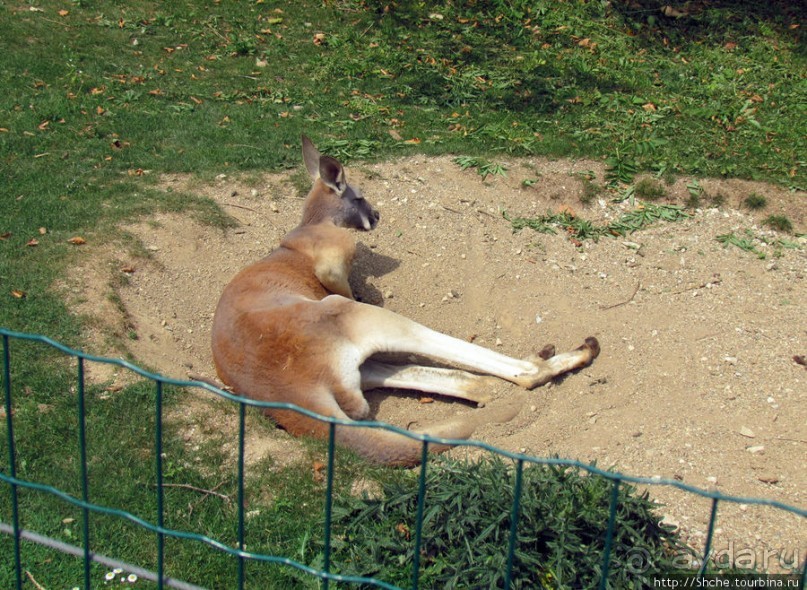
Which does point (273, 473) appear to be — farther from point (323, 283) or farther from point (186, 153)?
point (186, 153)

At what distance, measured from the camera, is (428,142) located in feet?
28.1

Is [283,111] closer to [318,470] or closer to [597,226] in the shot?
[597,226]

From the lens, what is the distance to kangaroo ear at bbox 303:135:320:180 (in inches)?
282

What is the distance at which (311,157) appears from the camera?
23.6 feet

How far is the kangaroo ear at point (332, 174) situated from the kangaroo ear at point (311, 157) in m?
0.27

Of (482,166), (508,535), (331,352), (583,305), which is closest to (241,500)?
(508,535)

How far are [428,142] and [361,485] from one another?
4762 mm

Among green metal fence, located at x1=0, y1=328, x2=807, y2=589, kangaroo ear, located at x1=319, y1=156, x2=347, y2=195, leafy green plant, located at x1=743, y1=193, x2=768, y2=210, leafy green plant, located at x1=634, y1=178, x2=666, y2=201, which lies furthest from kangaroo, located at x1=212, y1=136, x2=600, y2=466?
leafy green plant, located at x1=743, y1=193, x2=768, y2=210

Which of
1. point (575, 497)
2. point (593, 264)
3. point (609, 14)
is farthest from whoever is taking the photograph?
point (609, 14)

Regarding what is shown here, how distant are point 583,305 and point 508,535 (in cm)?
325

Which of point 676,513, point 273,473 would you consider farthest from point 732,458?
point 273,473

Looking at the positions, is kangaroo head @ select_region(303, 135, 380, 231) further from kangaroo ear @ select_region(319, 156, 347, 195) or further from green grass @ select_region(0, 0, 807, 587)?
green grass @ select_region(0, 0, 807, 587)

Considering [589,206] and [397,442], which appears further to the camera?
[589,206]

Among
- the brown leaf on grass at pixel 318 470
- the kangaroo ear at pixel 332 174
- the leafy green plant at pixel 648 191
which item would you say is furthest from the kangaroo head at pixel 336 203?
the brown leaf on grass at pixel 318 470
